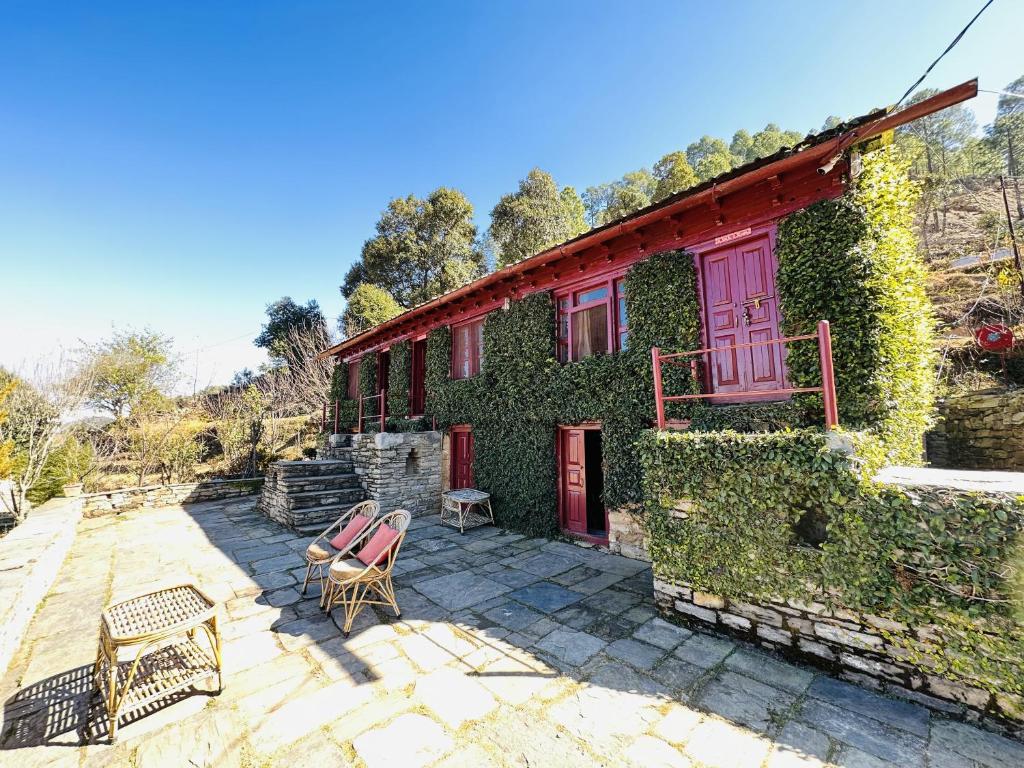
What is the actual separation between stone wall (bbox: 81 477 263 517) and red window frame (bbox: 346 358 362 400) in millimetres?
3804

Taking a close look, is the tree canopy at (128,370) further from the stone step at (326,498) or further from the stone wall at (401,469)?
the stone wall at (401,469)

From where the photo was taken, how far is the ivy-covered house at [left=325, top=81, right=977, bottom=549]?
428 cm

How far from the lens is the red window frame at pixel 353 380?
13940 mm

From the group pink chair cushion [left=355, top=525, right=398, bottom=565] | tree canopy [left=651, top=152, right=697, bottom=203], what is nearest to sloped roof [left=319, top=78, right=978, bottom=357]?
pink chair cushion [left=355, top=525, right=398, bottom=565]

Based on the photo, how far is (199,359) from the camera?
60.8ft

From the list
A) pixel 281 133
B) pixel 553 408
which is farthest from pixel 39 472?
pixel 553 408

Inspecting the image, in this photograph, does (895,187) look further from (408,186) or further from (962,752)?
(408,186)

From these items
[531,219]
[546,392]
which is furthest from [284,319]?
[546,392]

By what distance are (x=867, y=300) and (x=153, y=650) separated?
7.53 m

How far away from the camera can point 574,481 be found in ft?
23.2

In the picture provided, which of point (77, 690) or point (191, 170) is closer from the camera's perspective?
point (77, 690)

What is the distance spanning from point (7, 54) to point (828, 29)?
11.5 meters

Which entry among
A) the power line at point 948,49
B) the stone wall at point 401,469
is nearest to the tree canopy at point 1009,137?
the power line at point 948,49

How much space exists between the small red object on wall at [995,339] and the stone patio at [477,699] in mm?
11091
